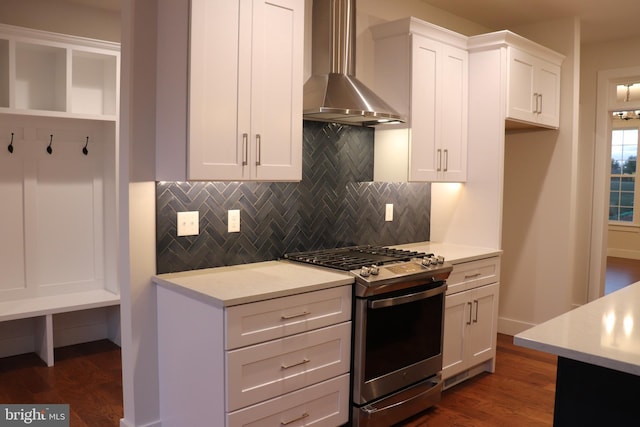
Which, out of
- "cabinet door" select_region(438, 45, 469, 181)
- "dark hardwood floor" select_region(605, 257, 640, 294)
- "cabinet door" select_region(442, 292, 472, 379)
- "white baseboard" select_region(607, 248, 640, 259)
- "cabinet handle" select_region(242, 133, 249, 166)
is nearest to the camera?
"cabinet handle" select_region(242, 133, 249, 166)

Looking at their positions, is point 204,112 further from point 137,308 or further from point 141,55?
point 137,308

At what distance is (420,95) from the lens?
11.7 ft

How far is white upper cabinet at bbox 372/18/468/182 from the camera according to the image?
353 centimetres

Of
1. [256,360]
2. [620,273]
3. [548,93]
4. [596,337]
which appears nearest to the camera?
[596,337]

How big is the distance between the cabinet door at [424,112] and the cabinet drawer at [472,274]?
2.15 feet

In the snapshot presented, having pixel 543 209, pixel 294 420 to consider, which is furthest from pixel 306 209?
pixel 543 209

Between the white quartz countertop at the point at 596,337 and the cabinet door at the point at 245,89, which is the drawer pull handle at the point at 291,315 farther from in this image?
the white quartz countertop at the point at 596,337

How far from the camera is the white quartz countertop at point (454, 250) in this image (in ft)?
11.5

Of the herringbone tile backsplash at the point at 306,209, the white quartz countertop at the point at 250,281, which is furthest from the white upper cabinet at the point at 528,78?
the white quartz countertop at the point at 250,281

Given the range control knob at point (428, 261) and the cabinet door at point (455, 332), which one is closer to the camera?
the range control knob at point (428, 261)

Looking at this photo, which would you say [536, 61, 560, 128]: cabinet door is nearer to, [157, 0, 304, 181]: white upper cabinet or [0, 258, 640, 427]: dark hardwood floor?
[0, 258, 640, 427]: dark hardwood floor

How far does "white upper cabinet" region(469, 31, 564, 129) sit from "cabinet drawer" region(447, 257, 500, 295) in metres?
1.09

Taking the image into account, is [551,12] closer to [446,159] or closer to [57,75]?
[446,159]

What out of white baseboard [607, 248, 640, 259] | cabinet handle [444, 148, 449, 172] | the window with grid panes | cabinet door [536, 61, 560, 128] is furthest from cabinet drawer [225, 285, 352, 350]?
white baseboard [607, 248, 640, 259]
